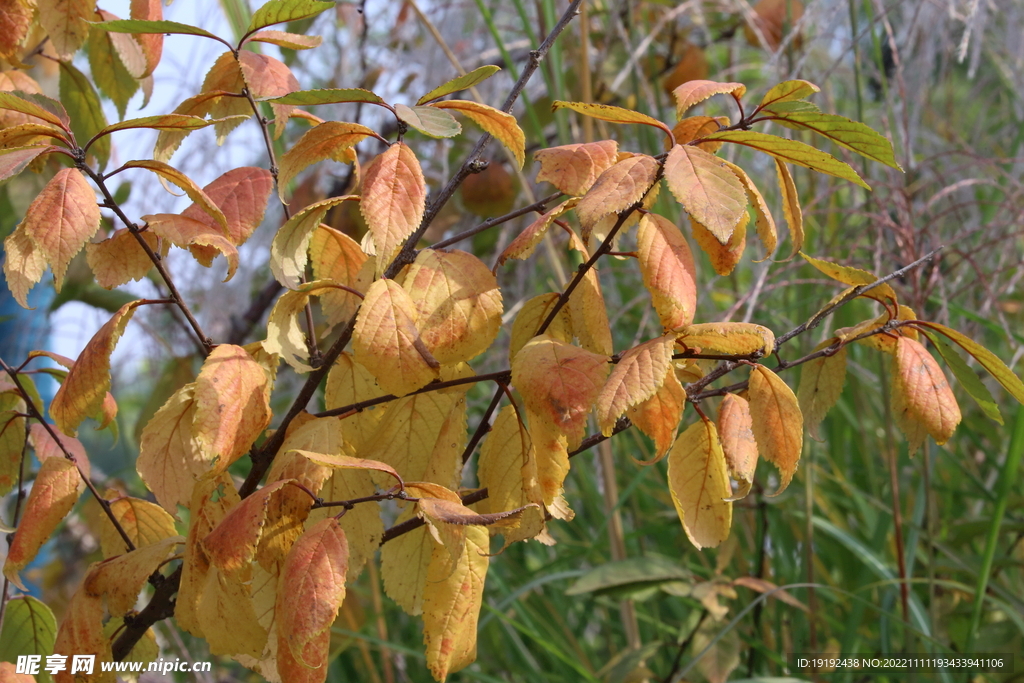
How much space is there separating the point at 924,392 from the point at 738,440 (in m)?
0.13

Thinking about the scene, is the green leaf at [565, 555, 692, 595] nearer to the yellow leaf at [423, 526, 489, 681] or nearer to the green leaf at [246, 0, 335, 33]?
the yellow leaf at [423, 526, 489, 681]

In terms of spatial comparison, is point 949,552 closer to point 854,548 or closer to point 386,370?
point 854,548

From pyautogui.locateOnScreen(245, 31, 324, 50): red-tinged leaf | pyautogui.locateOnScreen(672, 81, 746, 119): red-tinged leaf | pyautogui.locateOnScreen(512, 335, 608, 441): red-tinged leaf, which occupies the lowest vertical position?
pyautogui.locateOnScreen(512, 335, 608, 441): red-tinged leaf

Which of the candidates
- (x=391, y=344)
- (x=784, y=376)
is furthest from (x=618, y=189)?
(x=784, y=376)

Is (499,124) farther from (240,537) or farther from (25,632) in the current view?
(25,632)

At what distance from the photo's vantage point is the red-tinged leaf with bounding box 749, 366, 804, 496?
1.59 ft

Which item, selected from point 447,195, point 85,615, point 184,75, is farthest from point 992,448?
point 184,75

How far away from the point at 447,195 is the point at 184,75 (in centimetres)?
120

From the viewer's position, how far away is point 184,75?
149 cm

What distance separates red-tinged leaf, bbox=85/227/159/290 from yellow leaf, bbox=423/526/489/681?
0.28 metres

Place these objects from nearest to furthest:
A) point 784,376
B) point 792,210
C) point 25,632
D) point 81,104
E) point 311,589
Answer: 1. point 311,589
2. point 792,210
3. point 25,632
4. point 81,104
5. point 784,376

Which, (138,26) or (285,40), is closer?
(138,26)

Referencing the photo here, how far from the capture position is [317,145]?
513 mm

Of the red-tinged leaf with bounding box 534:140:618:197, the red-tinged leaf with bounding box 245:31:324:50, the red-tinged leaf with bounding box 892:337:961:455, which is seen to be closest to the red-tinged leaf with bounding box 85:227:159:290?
the red-tinged leaf with bounding box 245:31:324:50
